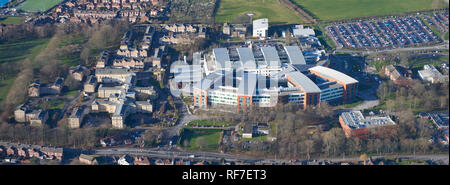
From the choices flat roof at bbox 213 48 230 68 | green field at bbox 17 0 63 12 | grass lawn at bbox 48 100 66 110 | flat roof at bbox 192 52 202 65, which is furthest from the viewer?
green field at bbox 17 0 63 12

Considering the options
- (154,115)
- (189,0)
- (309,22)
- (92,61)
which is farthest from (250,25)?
(154,115)

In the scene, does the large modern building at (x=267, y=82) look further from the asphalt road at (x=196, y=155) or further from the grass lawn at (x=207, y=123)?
the asphalt road at (x=196, y=155)

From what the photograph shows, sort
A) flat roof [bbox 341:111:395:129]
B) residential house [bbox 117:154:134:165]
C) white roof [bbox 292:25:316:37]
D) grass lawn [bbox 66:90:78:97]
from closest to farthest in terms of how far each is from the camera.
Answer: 1. residential house [bbox 117:154:134:165]
2. flat roof [bbox 341:111:395:129]
3. grass lawn [bbox 66:90:78:97]
4. white roof [bbox 292:25:316:37]

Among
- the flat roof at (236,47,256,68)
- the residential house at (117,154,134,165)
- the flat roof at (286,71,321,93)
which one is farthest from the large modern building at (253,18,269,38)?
the residential house at (117,154,134,165)

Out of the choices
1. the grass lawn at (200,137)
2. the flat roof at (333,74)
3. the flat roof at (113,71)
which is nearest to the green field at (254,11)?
the flat roof at (333,74)

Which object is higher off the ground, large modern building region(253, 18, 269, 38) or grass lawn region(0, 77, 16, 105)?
large modern building region(253, 18, 269, 38)

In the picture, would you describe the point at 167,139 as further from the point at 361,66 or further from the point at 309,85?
the point at 361,66

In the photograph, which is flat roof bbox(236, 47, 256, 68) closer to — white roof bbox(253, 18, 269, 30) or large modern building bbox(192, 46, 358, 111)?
large modern building bbox(192, 46, 358, 111)
